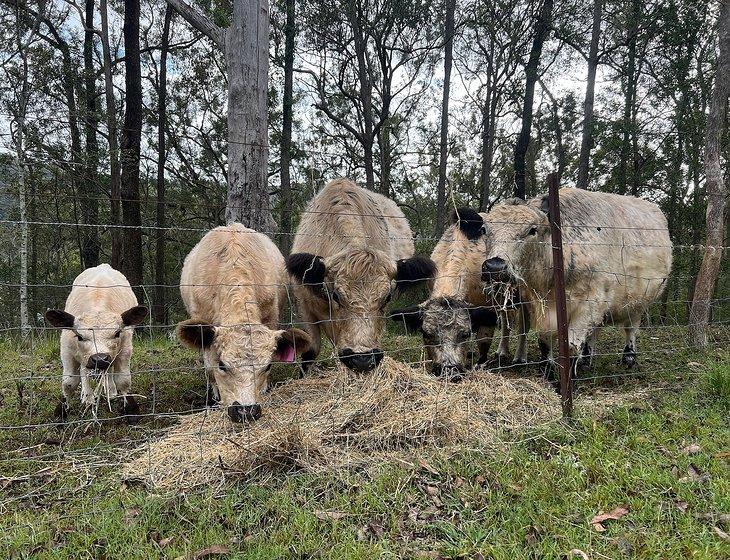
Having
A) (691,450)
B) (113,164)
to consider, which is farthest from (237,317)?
(113,164)

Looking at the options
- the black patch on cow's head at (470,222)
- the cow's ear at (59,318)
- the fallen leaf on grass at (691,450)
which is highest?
the black patch on cow's head at (470,222)

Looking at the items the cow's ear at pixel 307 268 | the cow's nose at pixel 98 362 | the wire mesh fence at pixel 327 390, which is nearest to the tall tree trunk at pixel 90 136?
the wire mesh fence at pixel 327 390

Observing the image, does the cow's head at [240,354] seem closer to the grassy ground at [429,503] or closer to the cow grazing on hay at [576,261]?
the grassy ground at [429,503]

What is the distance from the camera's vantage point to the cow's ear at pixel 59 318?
4680 mm

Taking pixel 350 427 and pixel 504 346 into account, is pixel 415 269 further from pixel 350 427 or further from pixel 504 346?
pixel 504 346

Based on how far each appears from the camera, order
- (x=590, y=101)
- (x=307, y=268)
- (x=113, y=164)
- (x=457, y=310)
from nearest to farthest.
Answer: (x=307, y=268) < (x=457, y=310) < (x=113, y=164) < (x=590, y=101)

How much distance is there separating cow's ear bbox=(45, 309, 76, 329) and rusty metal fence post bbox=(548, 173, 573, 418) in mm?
4809

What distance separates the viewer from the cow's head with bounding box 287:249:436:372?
16.5ft

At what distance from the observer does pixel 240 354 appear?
172 inches

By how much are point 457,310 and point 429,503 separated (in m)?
2.81

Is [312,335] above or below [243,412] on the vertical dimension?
above

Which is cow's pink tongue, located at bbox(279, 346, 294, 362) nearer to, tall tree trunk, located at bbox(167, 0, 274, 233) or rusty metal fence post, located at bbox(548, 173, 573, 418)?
tall tree trunk, located at bbox(167, 0, 274, 233)

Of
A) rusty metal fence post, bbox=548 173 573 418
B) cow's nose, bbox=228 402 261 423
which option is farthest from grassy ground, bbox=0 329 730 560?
cow's nose, bbox=228 402 261 423

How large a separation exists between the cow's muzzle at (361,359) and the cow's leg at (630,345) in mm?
4378
